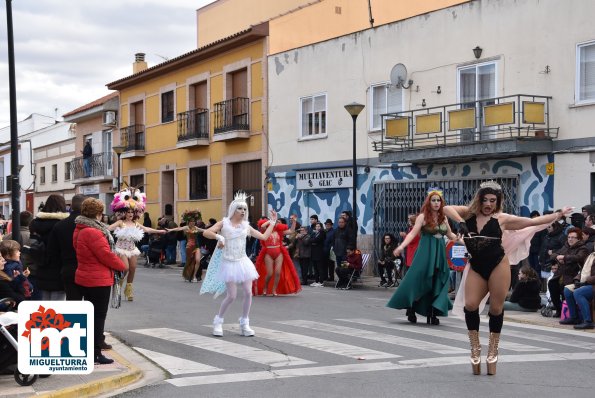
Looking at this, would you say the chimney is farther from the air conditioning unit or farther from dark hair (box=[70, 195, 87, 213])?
dark hair (box=[70, 195, 87, 213])

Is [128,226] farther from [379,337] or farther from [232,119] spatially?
[232,119]

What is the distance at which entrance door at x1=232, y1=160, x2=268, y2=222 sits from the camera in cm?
3147

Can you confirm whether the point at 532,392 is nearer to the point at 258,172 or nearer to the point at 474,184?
the point at 474,184

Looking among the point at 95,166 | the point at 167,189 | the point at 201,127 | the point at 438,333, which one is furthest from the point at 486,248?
the point at 95,166

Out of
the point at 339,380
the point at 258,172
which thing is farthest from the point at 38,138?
the point at 339,380

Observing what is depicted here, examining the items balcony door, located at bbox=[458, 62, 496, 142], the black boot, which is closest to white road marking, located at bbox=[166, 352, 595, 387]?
the black boot

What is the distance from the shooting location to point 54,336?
312 inches

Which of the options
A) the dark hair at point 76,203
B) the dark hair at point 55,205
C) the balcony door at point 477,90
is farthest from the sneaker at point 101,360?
the balcony door at point 477,90

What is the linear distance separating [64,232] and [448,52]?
50.7 feet

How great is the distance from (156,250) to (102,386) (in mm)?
23334

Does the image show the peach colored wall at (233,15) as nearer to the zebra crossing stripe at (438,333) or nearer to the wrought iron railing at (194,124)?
the wrought iron railing at (194,124)

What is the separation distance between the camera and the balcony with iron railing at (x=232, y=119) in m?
31.5

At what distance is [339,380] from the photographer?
29.1 ft

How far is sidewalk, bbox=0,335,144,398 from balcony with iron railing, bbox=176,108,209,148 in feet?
80.1
